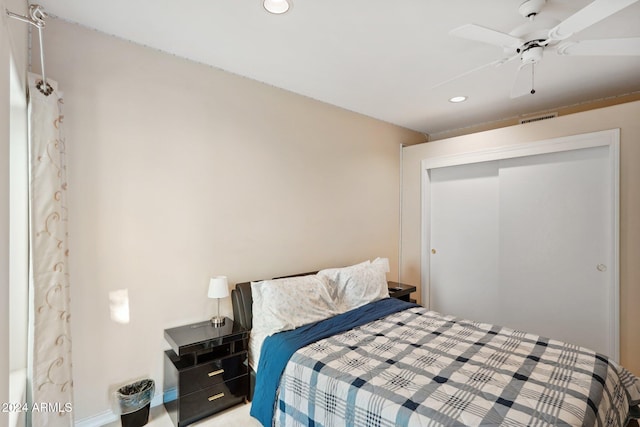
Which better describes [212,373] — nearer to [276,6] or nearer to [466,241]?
[276,6]

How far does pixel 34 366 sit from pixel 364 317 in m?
2.05

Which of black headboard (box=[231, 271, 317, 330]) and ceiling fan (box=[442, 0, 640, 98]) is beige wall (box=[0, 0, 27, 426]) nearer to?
black headboard (box=[231, 271, 317, 330])

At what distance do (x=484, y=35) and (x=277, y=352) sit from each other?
7.13 feet

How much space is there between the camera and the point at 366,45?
217 centimetres

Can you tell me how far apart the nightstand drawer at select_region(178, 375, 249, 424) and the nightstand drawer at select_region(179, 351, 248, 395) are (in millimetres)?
35

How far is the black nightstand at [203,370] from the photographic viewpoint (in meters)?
2.05

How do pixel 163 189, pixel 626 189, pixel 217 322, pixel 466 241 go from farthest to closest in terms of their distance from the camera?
1. pixel 466 241
2. pixel 626 189
3. pixel 217 322
4. pixel 163 189

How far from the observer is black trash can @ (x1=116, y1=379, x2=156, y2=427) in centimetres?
199

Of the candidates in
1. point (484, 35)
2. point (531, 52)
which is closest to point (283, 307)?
point (484, 35)

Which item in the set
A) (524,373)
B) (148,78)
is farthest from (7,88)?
(524,373)

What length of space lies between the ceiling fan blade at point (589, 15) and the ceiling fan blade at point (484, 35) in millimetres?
179

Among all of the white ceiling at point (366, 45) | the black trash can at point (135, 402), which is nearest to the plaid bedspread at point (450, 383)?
the black trash can at point (135, 402)

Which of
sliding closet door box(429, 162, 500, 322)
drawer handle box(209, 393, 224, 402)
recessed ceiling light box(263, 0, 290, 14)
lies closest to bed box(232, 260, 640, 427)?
drawer handle box(209, 393, 224, 402)

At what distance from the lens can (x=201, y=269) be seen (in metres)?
2.44
